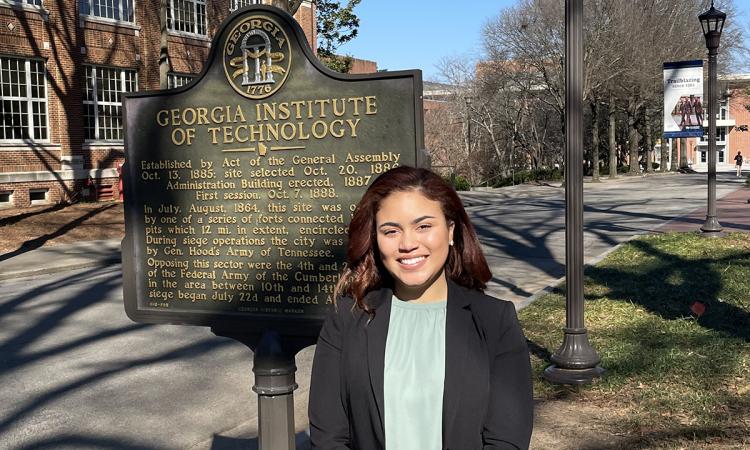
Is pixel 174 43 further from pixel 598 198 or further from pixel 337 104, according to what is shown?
pixel 337 104

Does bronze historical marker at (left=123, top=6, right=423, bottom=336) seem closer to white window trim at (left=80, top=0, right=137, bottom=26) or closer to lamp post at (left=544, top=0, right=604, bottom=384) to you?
lamp post at (left=544, top=0, right=604, bottom=384)

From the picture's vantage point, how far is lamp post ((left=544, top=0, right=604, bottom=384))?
6.62m

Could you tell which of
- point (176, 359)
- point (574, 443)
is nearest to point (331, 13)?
point (176, 359)

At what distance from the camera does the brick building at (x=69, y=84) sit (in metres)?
25.7

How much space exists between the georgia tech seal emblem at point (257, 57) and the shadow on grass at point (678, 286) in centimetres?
554

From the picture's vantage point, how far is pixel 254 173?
400cm

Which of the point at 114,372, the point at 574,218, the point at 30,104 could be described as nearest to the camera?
the point at 574,218

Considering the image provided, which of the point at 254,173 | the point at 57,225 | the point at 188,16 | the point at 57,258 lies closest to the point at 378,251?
the point at 254,173

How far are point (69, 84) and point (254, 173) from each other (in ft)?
84.4

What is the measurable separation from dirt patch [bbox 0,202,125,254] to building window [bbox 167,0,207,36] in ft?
31.0

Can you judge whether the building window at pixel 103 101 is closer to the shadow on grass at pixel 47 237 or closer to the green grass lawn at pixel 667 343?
the shadow on grass at pixel 47 237

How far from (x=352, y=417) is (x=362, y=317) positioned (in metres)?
0.32

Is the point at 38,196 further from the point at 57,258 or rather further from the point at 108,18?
the point at 57,258

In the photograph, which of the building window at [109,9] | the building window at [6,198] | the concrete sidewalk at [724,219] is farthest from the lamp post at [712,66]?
the building window at [109,9]
